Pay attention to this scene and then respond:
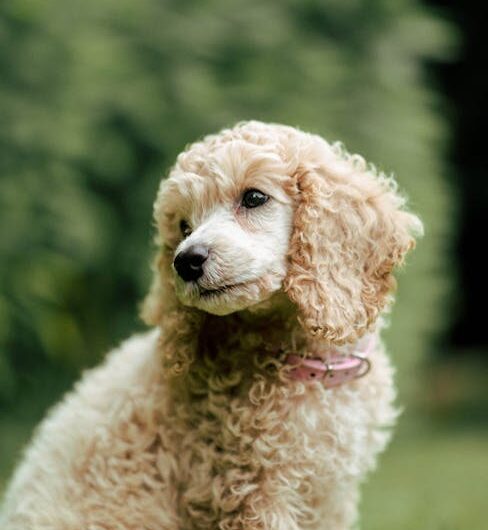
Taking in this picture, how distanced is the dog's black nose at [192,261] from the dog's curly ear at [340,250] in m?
0.34

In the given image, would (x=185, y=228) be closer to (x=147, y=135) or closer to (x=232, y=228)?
(x=232, y=228)

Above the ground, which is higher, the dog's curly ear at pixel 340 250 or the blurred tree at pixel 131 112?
the blurred tree at pixel 131 112

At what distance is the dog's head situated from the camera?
364cm

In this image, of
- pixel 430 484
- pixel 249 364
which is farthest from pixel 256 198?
pixel 430 484

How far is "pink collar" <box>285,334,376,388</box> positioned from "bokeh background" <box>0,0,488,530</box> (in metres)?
2.25

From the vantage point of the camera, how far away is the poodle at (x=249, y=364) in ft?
12.2

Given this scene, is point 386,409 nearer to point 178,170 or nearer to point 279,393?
point 279,393

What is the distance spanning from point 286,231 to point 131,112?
459 cm

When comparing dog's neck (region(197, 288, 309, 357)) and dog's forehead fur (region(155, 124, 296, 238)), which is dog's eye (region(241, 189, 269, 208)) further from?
dog's neck (region(197, 288, 309, 357))

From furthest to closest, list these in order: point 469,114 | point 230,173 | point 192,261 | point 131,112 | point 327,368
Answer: point 469,114 → point 131,112 → point 327,368 → point 230,173 → point 192,261

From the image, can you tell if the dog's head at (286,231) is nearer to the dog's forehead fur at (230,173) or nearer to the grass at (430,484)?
the dog's forehead fur at (230,173)

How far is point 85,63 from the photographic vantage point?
7.52m

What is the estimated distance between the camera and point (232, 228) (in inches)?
145

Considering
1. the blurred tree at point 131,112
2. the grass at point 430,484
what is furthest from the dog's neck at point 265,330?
the blurred tree at point 131,112
